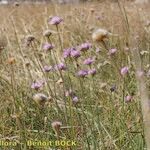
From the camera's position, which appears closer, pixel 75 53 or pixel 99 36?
pixel 99 36

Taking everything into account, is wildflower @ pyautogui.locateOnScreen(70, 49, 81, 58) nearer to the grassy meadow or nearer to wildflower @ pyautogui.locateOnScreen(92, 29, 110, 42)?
the grassy meadow

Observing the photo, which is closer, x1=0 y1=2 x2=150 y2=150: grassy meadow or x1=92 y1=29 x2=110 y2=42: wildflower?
x1=92 y1=29 x2=110 y2=42: wildflower

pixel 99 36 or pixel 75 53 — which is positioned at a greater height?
pixel 75 53

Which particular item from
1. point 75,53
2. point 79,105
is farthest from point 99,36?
point 79,105

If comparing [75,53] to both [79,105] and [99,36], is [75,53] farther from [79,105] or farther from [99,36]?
[99,36]

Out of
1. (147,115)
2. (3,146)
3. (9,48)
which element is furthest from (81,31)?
(147,115)

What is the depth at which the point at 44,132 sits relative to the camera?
43.6 inches

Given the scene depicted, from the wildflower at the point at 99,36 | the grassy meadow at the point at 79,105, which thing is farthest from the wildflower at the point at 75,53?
the wildflower at the point at 99,36

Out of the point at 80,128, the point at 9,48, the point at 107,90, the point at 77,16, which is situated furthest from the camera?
the point at 77,16

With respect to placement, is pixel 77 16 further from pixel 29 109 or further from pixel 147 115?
pixel 147 115

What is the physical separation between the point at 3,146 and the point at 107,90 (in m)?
0.44

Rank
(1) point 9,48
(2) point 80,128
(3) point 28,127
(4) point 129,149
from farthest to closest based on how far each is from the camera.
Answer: (1) point 9,48
(3) point 28,127
(2) point 80,128
(4) point 129,149

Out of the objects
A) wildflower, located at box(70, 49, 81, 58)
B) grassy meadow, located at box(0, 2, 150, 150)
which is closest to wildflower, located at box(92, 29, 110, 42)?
grassy meadow, located at box(0, 2, 150, 150)

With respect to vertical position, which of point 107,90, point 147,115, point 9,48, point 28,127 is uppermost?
point 9,48
